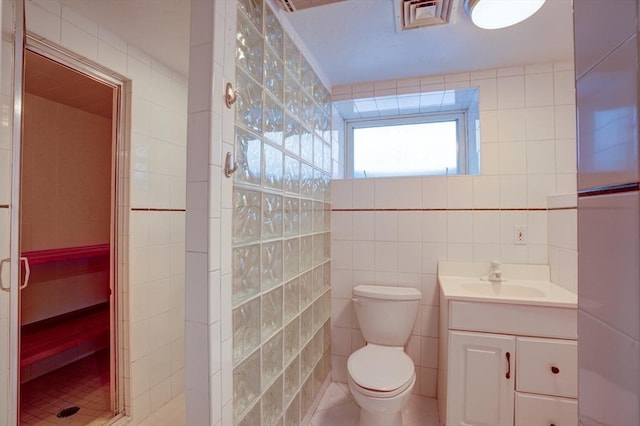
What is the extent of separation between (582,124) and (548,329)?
1.45m

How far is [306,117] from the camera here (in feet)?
5.82

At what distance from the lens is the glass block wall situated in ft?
3.70

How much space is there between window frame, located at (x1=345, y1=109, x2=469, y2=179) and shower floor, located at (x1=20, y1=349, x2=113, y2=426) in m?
2.34

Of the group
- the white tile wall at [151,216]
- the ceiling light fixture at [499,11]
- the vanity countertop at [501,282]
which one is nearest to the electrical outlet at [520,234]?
the vanity countertop at [501,282]

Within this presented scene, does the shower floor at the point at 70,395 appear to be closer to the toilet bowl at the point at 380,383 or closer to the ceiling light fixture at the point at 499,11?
the toilet bowl at the point at 380,383

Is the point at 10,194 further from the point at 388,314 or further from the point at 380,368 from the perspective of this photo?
the point at 388,314

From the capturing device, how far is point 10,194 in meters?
0.90

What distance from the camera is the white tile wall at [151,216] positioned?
5.75ft

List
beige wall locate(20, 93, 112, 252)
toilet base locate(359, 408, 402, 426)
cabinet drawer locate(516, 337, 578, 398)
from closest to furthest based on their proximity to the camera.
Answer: cabinet drawer locate(516, 337, 578, 398) → toilet base locate(359, 408, 402, 426) → beige wall locate(20, 93, 112, 252)

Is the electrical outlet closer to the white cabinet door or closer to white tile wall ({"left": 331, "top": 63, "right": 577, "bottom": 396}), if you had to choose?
white tile wall ({"left": 331, "top": 63, "right": 577, "bottom": 396})

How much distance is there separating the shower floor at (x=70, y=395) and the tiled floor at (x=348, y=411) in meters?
1.24

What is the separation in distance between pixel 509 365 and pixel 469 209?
94 centimetres

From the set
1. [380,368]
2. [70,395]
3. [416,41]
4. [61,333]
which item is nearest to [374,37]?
[416,41]

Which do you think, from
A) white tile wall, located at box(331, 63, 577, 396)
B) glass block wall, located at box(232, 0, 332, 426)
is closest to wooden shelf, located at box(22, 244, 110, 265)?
glass block wall, located at box(232, 0, 332, 426)
